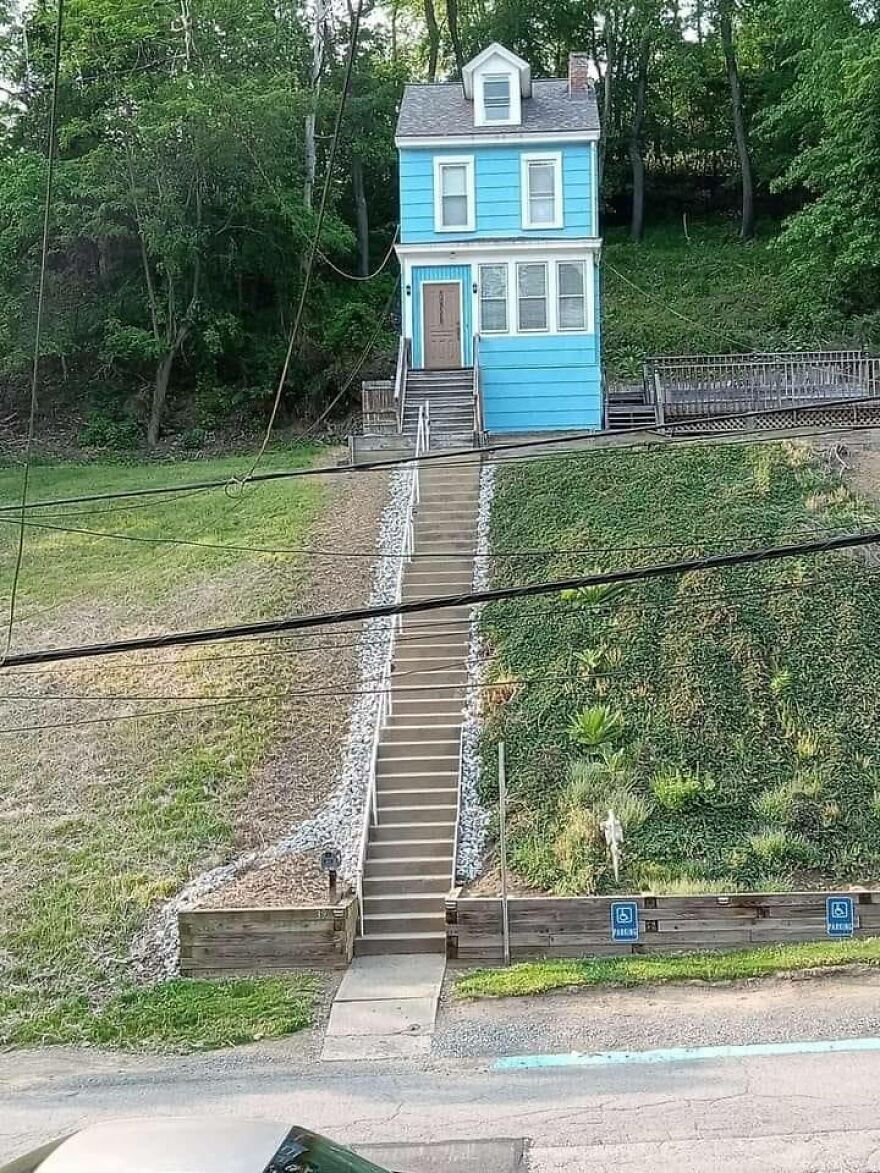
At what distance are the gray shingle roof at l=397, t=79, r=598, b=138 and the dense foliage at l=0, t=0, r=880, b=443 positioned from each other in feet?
12.2

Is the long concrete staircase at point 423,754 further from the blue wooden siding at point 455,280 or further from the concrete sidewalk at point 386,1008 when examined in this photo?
the blue wooden siding at point 455,280

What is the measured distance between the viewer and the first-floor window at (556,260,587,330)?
22406mm

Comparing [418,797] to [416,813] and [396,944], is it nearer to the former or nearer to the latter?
[416,813]

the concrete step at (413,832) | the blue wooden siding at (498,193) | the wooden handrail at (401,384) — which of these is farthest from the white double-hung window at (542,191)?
the concrete step at (413,832)

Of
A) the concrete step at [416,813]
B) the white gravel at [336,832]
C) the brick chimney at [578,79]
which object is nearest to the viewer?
the white gravel at [336,832]

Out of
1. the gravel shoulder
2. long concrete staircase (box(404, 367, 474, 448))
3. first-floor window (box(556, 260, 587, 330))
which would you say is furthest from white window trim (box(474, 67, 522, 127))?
the gravel shoulder

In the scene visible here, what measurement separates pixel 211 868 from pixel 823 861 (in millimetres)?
6016

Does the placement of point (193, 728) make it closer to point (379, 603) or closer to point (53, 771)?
point (53, 771)

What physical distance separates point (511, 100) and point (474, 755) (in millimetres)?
15610

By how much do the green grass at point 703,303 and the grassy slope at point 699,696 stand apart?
12.1m

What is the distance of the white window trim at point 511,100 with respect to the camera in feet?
75.3

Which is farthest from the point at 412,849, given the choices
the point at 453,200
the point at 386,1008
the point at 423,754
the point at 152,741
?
A: the point at 453,200

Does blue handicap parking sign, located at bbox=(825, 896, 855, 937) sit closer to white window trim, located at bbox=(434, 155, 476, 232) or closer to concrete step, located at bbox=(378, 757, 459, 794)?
concrete step, located at bbox=(378, 757, 459, 794)

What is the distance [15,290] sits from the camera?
2642 cm
